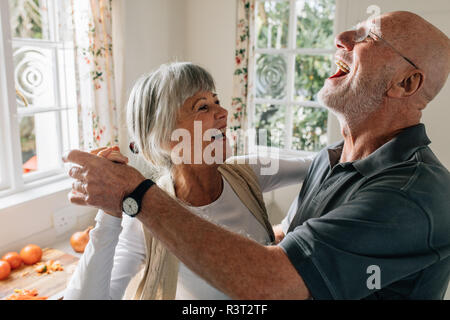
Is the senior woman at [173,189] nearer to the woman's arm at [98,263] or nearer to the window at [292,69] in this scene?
the woman's arm at [98,263]

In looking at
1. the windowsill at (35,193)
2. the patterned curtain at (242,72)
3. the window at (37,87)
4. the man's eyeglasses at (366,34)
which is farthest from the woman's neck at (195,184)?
the patterned curtain at (242,72)

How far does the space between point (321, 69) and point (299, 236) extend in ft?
7.55

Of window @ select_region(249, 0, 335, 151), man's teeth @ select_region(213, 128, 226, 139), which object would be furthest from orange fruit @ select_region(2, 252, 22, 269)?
window @ select_region(249, 0, 335, 151)

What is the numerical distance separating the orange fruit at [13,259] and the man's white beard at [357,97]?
1.43 metres

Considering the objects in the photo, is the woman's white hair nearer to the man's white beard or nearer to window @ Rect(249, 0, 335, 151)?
the man's white beard

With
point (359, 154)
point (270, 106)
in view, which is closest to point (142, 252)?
point (359, 154)

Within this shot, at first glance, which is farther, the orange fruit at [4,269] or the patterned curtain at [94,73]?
the patterned curtain at [94,73]

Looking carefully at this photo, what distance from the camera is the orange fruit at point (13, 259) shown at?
1637 mm

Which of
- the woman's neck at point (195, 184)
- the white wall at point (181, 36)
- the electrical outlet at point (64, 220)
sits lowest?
the electrical outlet at point (64, 220)

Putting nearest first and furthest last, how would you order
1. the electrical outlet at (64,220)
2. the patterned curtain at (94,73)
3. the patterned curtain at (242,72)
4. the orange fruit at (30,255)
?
the orange fruit at (30,255) < the electrical outlet at (64,220) < the patterned curtain at (94,73) < the patterned curtain at (242,72)

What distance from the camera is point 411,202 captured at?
0.71 meters

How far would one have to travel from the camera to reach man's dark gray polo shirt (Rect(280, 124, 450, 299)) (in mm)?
683

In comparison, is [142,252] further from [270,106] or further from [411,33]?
[270,106]

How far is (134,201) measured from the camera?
0.73m
